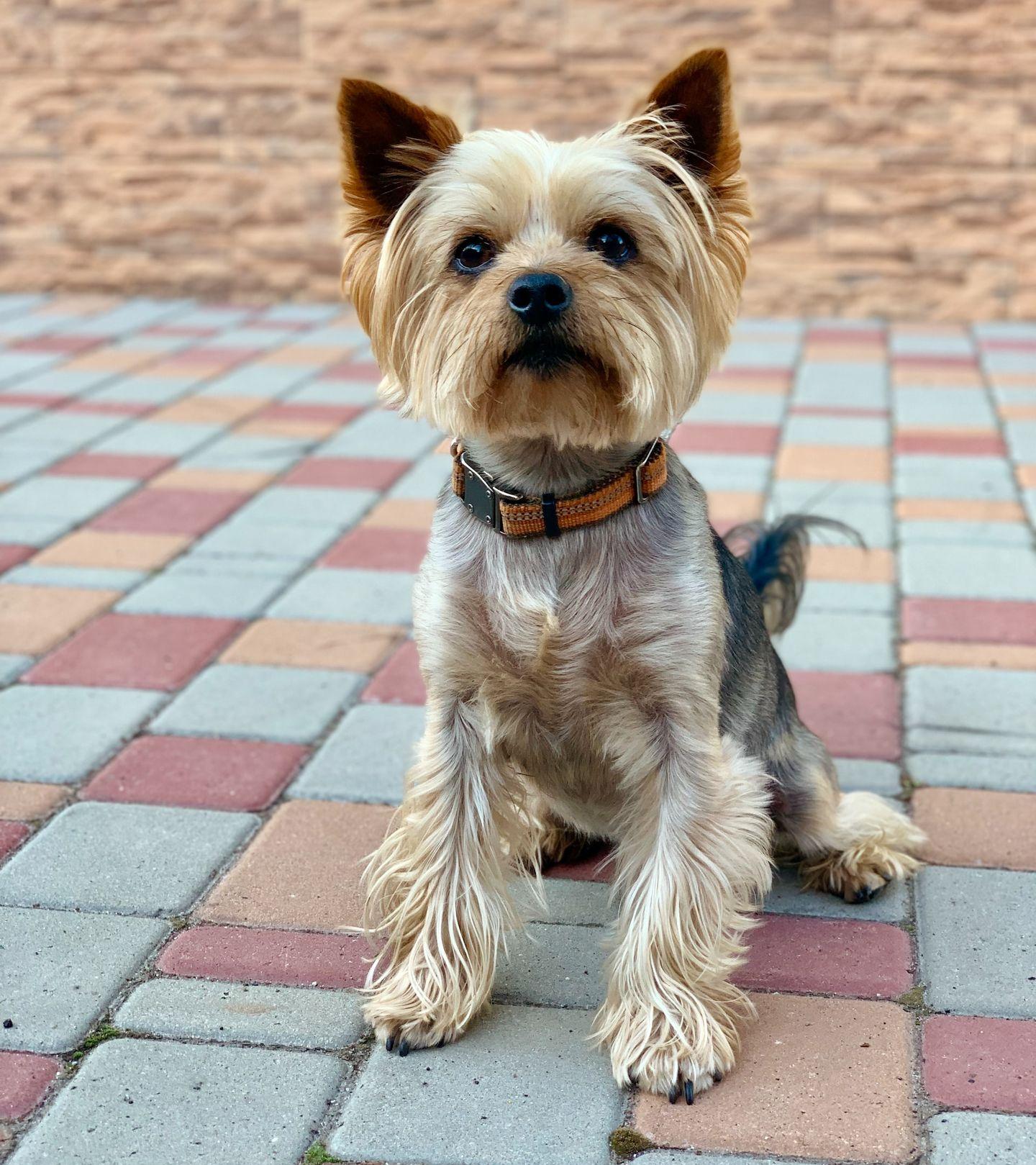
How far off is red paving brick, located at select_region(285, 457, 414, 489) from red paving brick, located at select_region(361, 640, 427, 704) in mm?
1539

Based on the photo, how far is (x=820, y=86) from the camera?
7773mm

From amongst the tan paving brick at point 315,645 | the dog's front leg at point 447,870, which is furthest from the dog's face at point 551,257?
the tan paving brick at point 315,645

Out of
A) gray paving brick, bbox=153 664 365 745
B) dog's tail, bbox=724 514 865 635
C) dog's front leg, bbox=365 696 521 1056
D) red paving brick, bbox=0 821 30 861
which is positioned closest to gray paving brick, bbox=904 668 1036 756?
dog's tail, bbox=724 514 865 635

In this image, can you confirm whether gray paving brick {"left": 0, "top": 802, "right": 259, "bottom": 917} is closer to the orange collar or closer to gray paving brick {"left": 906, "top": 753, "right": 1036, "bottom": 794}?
the orange collar

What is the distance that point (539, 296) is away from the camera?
215 cm

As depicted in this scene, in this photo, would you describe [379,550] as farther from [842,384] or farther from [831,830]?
[842,384]

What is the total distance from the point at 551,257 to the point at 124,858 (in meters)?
1.47

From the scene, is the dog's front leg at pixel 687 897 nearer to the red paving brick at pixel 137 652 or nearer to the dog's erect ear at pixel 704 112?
the dog's erect ear at pixel 704 112

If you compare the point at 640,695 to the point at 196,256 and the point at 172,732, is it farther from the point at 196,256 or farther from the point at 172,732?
the point at 196,256

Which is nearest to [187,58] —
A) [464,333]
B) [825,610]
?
[825,610]

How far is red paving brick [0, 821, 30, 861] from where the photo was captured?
289cm

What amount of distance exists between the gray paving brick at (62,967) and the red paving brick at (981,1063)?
1314 millimetres

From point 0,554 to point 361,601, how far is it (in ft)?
4.04

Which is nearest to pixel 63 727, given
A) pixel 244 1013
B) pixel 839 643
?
pixel 244 1013
